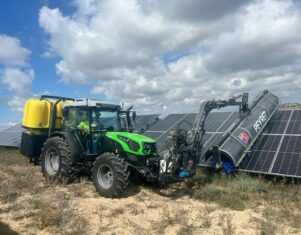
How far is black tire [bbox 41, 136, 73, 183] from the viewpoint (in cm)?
967

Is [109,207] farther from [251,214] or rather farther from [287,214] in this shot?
[287,214]

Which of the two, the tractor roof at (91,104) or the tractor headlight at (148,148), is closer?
the tractor headlight at (148,148)

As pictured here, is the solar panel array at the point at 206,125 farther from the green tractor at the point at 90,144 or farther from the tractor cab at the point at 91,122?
the green tractor at the point at 90,144

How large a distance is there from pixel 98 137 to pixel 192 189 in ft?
11.5

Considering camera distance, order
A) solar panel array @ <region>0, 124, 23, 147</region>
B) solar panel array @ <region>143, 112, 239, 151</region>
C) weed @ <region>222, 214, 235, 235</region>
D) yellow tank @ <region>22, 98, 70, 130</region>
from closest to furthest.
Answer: weed @ <region>222, 214, 235, 235</region> < yellow tank @ <region>22, 98, 70, 130</region> < solar panel array @ <region>143, 112, 239, 151</region> < solar panel array @ <region>0, 124, 23, 147</region>

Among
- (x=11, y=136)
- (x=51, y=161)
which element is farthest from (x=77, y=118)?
(x=11, y=136)

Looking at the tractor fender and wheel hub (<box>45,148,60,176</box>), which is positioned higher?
the tractor fender

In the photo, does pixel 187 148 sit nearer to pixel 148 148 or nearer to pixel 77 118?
pixel 148 148

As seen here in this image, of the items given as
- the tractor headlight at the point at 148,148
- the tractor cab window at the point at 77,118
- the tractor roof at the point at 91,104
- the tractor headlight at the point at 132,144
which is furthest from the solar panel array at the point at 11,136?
the tractor headlight at the point at 148,148

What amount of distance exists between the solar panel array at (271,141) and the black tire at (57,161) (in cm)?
324

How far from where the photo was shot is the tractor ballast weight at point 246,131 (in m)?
10.7

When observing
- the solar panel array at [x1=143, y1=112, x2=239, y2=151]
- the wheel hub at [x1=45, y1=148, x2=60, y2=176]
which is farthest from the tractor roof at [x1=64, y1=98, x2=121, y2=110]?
the solar panel array at [x1=143, y1=112, x2=239, y2=151]

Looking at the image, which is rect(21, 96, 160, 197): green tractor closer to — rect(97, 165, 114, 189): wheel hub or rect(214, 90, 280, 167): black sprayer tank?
rect(97, 165, 114, 189): wheel hub

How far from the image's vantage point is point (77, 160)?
9.82 meters
